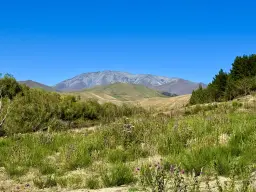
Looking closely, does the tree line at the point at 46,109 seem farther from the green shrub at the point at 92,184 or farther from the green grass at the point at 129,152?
the green shrub at the point at 92,184

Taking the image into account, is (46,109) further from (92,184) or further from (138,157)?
(92,184)

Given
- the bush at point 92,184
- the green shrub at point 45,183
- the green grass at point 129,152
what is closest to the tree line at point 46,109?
the green grass at point 129,152

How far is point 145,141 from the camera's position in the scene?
812 centimetres

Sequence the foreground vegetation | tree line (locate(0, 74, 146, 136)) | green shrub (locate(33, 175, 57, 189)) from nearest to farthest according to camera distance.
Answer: the foreground vegetation
green shrub (locate(33, 175, 57, 189))
tree line (locate(0, 74, 146, 136))

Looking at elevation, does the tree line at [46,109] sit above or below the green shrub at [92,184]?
above

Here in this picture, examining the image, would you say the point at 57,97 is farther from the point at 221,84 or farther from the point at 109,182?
the point at 221,84

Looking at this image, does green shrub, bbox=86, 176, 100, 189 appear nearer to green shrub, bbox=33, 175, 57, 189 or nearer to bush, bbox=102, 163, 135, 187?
bush, bbox=102, 163, 135, 187

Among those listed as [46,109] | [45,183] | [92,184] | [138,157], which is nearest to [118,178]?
[92,184]

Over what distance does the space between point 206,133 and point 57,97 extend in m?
19.6

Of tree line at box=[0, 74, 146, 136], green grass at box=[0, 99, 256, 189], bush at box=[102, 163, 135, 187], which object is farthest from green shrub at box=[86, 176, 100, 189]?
tree line at box=[0, 74, 146, 136]

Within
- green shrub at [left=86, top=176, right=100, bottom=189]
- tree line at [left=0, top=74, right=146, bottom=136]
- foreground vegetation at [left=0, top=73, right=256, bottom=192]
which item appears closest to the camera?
foreground vegetation at [left=0, top=73, right=256, bottom=192]

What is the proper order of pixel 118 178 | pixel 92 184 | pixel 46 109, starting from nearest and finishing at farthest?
pixel 92 184 → pixel 118 178 → pixel 46 109

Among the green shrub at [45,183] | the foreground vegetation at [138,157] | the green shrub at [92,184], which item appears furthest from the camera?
the green shrub at [45,183]

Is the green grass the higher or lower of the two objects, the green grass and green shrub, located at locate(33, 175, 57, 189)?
the higher
